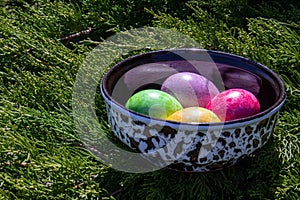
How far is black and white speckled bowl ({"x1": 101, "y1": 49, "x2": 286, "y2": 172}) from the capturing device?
665 millimetres

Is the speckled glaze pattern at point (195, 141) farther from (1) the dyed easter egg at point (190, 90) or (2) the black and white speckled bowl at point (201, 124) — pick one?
(1) the dyed easter egg at point (190, 90)

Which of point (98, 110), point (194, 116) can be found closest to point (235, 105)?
point (194, 116)

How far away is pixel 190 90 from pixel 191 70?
82mm

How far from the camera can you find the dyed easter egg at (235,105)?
2.44 ft

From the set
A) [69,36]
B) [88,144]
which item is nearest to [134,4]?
[69,36]

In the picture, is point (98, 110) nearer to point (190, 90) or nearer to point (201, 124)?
point (190, 90)

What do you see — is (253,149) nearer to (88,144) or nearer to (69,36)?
(88,144)

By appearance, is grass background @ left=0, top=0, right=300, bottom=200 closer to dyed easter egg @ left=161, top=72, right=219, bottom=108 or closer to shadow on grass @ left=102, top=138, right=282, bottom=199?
shadow on grass @ left=102, top=138, right=282, bottom=199

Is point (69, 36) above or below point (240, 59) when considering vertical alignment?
below

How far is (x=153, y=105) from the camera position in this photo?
0.74 m

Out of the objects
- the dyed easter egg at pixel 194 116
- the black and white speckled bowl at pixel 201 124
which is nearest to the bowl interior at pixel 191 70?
the black and white speckled bowl at pixel 201 124

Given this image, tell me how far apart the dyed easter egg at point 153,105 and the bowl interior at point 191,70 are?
0.18 ft

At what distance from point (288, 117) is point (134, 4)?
1.78 feet

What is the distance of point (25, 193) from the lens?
73 centimetres
